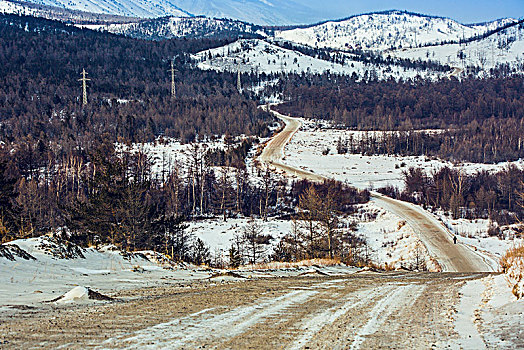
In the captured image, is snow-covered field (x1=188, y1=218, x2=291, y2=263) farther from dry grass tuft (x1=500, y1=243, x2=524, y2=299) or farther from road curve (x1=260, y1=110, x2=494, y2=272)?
dry grass tuft (x1=500, y1=243, x2=524, y2=299)

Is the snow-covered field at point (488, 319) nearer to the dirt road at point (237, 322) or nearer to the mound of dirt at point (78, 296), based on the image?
the dirt road at point (237, 322)

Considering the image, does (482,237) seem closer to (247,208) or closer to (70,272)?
(247,208)

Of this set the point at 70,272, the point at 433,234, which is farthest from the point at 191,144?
the point at 70,272

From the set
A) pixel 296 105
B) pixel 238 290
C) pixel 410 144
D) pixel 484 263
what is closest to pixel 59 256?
pixel 238 290

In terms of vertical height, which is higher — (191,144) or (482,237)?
(191,144)

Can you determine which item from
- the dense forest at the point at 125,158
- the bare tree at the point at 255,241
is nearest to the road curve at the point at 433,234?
the dense forest at the point at 125,158

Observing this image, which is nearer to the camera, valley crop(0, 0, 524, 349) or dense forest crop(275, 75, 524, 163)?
valley crop(0, 0, 524, 349)

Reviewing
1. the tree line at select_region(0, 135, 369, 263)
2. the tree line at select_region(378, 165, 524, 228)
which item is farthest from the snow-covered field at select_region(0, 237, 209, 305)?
the tree line at select_region(378, 165, 524, 228)
